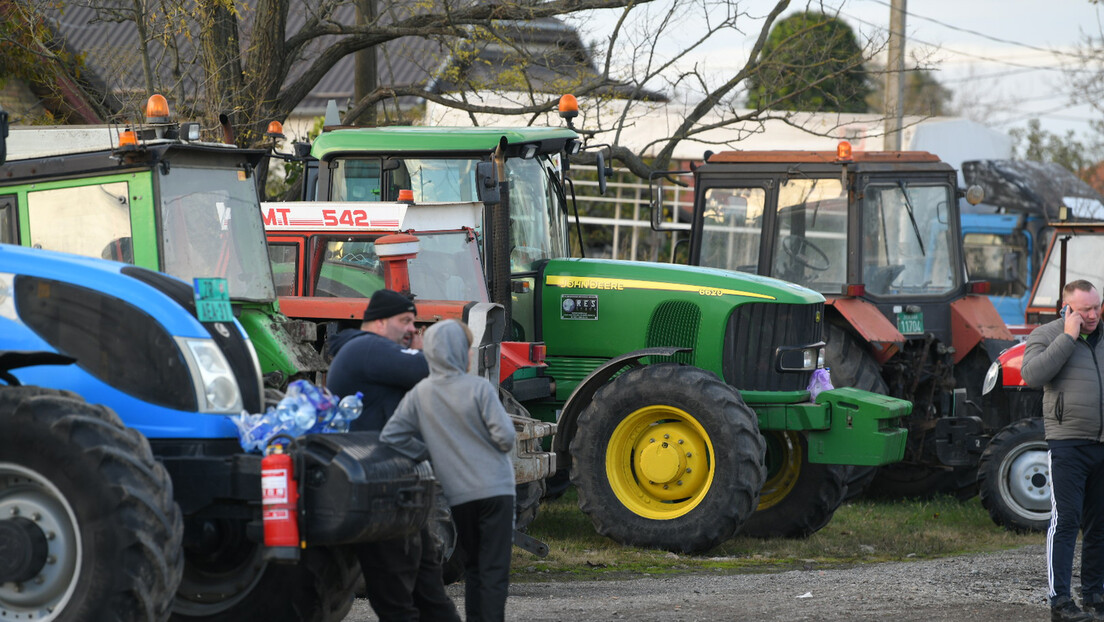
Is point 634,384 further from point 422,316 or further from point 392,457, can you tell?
point 392,457

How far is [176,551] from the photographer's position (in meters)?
5.17

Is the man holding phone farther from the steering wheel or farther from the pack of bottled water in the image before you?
the steering wheel

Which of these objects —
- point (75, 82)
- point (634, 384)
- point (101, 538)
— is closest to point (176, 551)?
point (101, 538)

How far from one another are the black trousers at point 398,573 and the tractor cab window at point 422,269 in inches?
135

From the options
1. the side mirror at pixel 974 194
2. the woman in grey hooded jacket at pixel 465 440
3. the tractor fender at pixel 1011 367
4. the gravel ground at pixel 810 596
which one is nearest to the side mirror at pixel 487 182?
the gravel ground at pixel 810 596

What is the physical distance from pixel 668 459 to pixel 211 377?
4.87 m

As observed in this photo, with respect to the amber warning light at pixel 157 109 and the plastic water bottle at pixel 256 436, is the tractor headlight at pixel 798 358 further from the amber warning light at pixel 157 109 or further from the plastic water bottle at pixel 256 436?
the plastic water bottle at pixel 256 436

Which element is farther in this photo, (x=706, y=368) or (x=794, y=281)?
(x=794, y=281)

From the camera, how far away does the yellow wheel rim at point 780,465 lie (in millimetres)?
10891

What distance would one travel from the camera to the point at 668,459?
9.99m

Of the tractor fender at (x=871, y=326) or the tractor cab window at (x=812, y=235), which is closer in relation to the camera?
the tractor fender at (x=871, y=326)

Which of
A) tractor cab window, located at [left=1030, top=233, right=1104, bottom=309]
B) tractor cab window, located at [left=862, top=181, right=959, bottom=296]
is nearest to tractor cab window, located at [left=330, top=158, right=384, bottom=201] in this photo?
tractor cab window, located at [left=862, top=181, right=959, bottom=296]

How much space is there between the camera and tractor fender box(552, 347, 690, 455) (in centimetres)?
1022

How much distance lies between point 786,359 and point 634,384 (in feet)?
4.22
